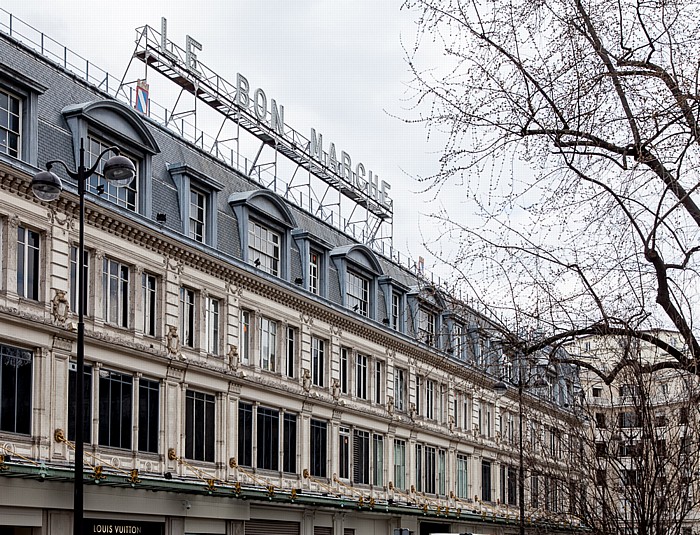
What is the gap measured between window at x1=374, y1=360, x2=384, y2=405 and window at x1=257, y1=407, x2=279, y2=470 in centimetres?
960

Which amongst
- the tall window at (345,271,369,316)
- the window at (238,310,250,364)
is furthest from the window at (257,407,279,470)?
the tall window at (345,271,369,316)

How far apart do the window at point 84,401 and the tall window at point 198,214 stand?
7.23 meters

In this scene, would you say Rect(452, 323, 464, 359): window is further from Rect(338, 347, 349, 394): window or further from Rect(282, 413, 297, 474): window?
Rect(338, 347, 349, 394): window

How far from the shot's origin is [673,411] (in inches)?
595

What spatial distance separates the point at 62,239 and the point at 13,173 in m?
2.98

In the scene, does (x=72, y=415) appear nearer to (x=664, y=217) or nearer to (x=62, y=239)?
(x=62, y=239)

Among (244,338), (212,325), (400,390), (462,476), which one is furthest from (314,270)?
(462,476)

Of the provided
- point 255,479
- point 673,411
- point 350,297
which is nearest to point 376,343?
point 350,297

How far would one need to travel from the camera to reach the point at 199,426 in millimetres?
38812

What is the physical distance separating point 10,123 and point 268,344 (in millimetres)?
15943

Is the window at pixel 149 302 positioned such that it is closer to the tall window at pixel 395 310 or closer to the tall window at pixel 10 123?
the tall window at pixel 10 123

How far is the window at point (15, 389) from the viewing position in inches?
1186

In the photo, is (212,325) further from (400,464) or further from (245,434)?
(400,464)

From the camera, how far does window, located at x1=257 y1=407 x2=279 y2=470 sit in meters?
42.7
